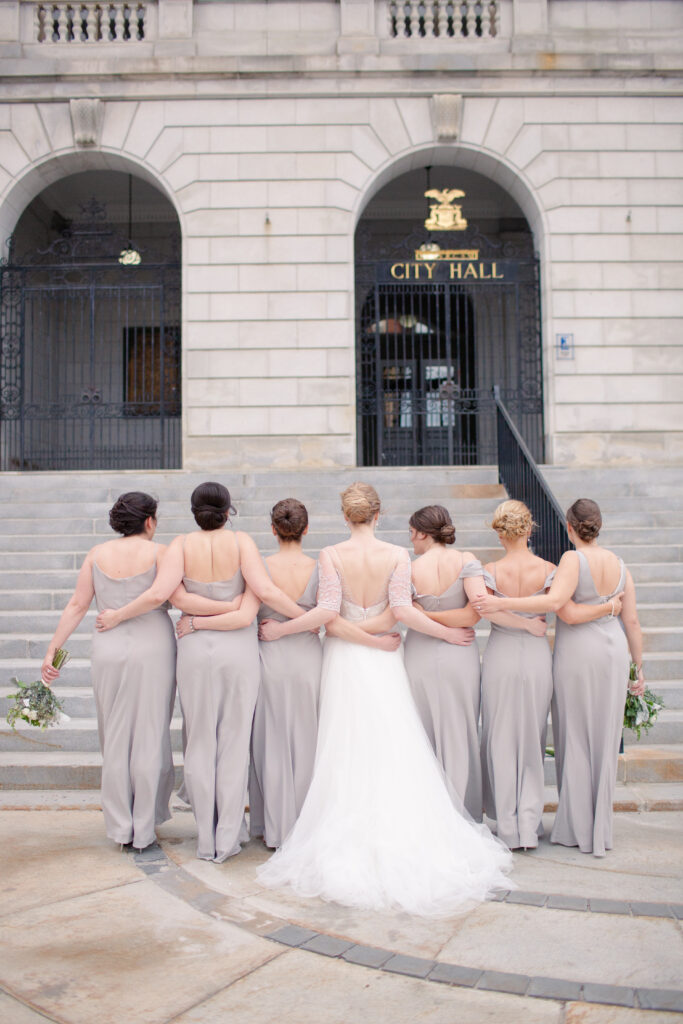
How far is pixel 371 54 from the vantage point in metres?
13.3

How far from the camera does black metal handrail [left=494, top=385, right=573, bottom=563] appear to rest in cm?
774

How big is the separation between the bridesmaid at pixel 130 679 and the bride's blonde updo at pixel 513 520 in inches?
75.3

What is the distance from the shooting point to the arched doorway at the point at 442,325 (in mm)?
14094

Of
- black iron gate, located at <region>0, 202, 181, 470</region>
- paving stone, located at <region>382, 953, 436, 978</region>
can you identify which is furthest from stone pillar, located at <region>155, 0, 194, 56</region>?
paving stone, located at <region>382, 953, 436, 978</region>

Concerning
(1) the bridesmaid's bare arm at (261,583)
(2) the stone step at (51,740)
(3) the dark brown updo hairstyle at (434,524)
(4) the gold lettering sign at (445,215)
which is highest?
(4) the gold lettering sign at (445,215)

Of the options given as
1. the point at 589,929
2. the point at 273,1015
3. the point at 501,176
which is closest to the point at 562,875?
the point at 589,929

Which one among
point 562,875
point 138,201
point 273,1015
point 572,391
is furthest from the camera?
point 138,201

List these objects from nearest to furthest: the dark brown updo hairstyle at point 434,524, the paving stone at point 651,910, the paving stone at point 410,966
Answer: the paving stone at point 410,966, the paving stone at point 651,910, the dark brown updo hairstyle at point 434,524

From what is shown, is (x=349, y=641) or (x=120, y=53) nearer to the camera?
(x=349, y=641)

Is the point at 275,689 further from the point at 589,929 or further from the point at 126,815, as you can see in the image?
the point at 589,929

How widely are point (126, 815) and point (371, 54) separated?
12057 millimetres

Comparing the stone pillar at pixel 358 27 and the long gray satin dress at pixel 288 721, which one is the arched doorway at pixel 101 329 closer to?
the stone pillar at pixel 358 27

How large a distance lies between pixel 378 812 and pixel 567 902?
97 cm

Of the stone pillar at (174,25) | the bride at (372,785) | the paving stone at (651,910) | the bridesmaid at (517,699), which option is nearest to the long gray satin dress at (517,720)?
the bridesmaid at (517,699)
